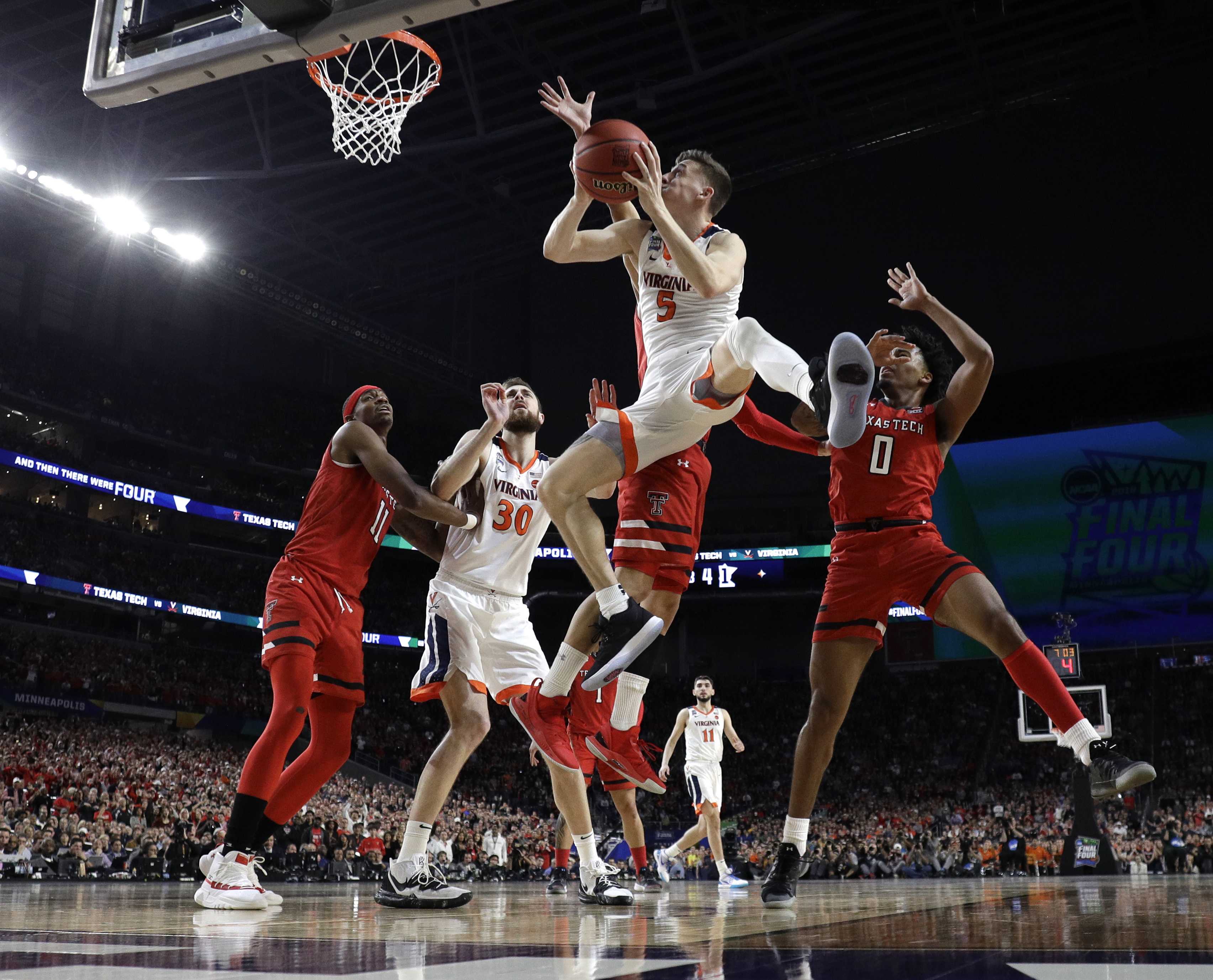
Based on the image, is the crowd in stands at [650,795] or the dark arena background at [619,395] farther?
the dark arena background at [619,395]

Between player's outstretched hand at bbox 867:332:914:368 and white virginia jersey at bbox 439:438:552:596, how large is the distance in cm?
172

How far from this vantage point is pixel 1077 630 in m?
25.9

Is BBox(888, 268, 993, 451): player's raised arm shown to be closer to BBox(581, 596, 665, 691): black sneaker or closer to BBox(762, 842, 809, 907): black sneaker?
BBox(581, 596, 665, 691): black sneaker

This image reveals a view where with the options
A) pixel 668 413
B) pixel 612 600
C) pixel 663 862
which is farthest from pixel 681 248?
pixel 663 862

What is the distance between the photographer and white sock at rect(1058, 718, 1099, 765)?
4.11 metres

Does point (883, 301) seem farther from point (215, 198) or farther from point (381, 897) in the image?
point (381, 897)

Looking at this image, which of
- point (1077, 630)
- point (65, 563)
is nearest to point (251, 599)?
point (65, 563)

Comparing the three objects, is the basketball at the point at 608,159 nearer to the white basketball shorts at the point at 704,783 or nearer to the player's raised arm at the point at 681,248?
the player's raised arm at the point at 681,248

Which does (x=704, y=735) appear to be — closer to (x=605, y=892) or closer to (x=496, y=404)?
(x=605, y=892)

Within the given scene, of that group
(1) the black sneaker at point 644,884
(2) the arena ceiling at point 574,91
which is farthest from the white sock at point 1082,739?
(2) the arena ceiling at point 574,91

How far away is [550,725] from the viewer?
4.96 m

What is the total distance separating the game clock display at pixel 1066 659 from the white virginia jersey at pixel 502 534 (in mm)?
13032

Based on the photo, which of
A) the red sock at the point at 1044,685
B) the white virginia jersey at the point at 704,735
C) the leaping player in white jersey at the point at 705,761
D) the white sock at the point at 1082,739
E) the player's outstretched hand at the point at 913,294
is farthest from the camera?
the white virginia jersey at the point at 704,735

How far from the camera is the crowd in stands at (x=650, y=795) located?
1736cm
